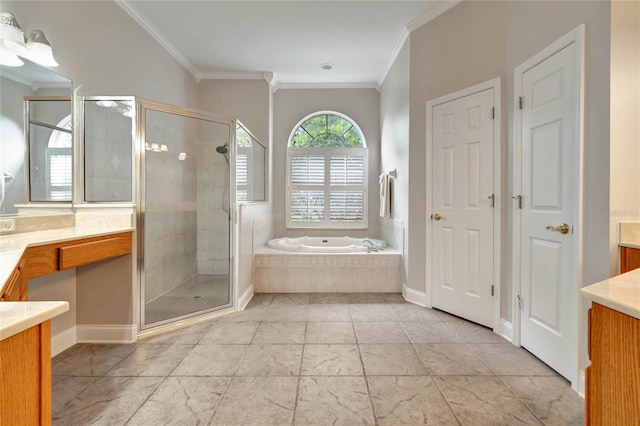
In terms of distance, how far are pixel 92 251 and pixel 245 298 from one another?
1496 mm

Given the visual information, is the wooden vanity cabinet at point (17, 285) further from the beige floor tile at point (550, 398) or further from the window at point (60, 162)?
the beige floor tile at point (550, 398)

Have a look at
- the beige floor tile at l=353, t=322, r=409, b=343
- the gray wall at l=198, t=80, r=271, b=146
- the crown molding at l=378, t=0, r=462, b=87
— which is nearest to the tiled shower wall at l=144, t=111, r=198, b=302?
the gray wall at l=198, t=80, r=271, b=146

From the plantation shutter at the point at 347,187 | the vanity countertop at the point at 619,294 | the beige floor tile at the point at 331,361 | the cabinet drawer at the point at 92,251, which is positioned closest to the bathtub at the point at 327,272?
the beige floor tile at the point at 331,361

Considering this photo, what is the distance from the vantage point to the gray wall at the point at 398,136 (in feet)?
10.2

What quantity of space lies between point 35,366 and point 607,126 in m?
2.36

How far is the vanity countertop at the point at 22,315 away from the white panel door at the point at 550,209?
2.27m

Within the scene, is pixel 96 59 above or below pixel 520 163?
above

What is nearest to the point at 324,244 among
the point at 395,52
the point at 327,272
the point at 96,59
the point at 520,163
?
the point at 327,272

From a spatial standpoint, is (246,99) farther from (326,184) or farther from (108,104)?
(108,104)

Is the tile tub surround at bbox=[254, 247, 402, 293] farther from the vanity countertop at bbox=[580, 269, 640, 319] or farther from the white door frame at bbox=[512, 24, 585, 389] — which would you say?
the vanity countertop at bbox=[580, 269, 640, 319]

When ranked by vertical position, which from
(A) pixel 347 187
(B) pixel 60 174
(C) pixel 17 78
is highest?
(C) pixel 17 78

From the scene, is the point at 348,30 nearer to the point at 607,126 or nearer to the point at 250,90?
the point at 250,90

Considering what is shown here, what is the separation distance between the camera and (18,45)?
171 cm

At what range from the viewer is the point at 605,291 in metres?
0.73
